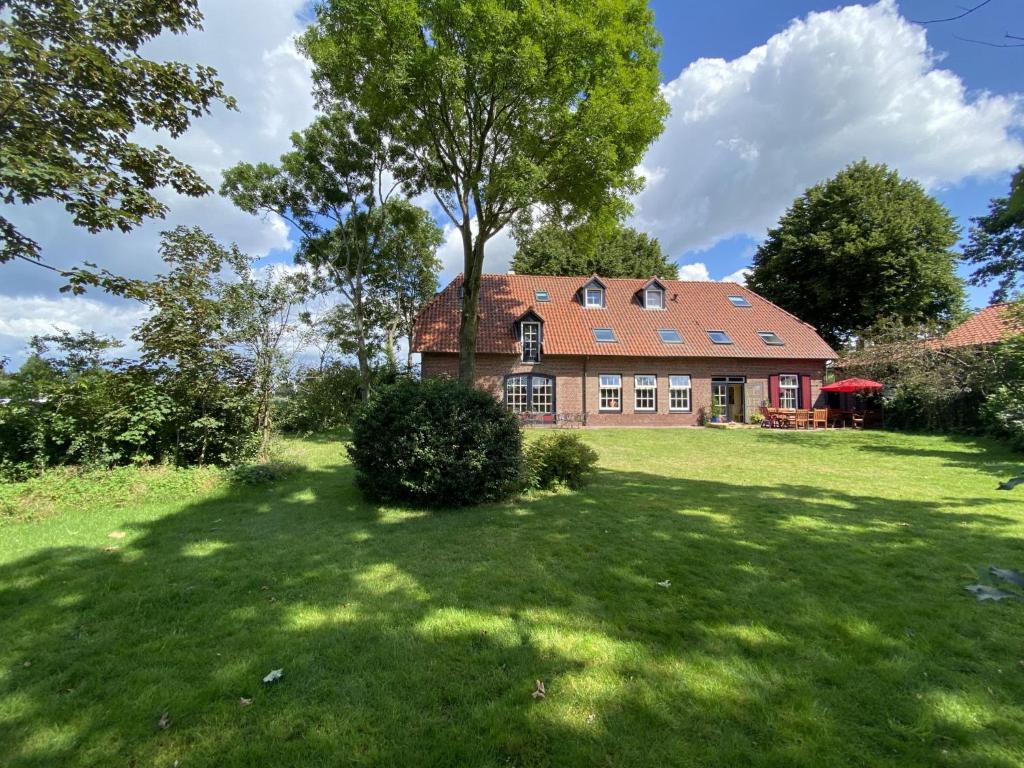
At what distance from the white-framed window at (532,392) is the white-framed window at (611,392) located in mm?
2289

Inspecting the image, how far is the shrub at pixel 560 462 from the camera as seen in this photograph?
7.83 meters

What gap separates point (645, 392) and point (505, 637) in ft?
65.1

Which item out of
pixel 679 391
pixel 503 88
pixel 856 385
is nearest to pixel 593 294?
pixel 679 391

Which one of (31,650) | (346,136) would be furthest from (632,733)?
(346,136)

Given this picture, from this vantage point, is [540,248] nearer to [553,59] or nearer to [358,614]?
[553,59]

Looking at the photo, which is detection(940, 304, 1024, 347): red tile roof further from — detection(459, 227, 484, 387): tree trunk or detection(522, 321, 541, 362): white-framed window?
detection(459, 227, 484, 387): tree trunk

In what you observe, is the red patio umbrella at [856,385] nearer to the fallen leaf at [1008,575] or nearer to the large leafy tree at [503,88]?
the large leafy tree at [503,88]

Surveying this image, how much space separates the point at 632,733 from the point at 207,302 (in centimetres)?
894

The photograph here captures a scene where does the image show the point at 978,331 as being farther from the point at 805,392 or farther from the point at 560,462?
the point at 560,462

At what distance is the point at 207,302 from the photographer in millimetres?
8297

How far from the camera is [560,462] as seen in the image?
794 cm

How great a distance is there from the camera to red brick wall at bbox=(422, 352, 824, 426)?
21.1m

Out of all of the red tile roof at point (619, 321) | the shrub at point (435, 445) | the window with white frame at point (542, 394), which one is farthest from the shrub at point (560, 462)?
the window with white frame at point (542, 394)

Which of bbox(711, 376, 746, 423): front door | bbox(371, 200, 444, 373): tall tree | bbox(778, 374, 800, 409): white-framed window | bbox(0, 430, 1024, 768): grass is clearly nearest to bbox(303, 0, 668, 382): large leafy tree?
bbox(0, 430, 1024, 768): grass
